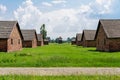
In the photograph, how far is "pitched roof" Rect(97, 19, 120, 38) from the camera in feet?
163

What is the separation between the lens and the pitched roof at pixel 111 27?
49.8 meters

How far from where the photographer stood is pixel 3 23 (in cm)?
5000

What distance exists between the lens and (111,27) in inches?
2030

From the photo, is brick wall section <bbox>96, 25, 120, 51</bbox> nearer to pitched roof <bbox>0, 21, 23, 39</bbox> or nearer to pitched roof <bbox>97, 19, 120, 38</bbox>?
pitched roof <bbox>97, 19, 120, 38</bbox>

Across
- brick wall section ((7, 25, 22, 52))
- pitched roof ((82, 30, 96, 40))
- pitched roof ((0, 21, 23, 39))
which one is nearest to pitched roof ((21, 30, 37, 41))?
pitched roof ((82, 30, 96, 40))

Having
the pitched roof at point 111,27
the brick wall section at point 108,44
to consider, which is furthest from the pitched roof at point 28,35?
the pitched roof at point 111,27

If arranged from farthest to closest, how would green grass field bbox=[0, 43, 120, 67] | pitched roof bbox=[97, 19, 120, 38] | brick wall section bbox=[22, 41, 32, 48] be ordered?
brick wall section bbox=[22, 41, 32, 48] → pitched roof bbox=[97, 19, 120, 38] → green grass field bbox=[0, 43, 120, 67]

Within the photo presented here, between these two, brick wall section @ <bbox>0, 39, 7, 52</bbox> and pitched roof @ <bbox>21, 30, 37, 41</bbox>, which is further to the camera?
pitched roof @ <bbox>21, 30, 37, 41</bbox>

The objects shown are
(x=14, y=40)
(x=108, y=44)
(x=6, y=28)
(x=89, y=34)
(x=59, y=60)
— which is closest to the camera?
(x=59, y=60)

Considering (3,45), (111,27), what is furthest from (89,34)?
(3,45)

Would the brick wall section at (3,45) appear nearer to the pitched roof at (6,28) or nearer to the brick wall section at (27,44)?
the pitched roof at (6,28)

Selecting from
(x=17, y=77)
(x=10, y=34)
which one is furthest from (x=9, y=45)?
(x=17, y=77)

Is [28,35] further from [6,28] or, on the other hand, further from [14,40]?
[6,28]

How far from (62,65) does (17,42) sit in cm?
3535
